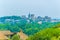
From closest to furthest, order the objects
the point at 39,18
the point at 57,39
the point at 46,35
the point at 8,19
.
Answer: the point at 57,39, the point at 46,35, the point at 8,19, the point at 39,18

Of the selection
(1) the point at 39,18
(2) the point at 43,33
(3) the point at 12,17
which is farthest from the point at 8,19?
(2) the point at 43,33

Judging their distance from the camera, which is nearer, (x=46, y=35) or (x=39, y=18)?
(x=46, y=35)

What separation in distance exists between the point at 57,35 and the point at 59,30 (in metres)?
0.33

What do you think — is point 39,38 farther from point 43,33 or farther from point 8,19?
point 8,19

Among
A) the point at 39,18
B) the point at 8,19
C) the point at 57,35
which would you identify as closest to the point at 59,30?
the point at 57,35

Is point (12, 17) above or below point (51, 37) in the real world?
below

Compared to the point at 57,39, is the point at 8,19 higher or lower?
lower

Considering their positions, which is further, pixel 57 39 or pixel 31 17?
pixel 31 17

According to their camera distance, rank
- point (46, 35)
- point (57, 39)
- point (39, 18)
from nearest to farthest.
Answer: point (57, 39)
point (46, 35)
point (39, 18)

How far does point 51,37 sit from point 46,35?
0.97ft

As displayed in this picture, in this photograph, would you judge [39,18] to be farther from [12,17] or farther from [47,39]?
[47,39]

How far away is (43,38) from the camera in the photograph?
948 cm

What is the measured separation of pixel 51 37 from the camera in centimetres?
944

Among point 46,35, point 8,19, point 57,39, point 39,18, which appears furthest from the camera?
point 39,18
